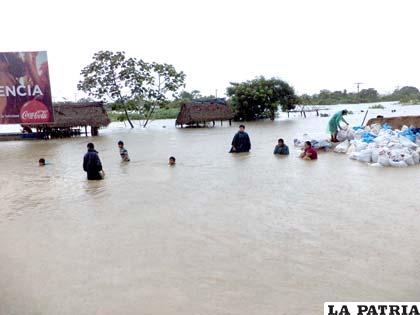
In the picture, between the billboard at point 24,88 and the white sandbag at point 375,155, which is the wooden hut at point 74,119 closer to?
the billboard at point 24,88

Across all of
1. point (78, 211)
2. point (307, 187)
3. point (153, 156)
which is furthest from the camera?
point (153, 156)

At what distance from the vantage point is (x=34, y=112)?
958 inches

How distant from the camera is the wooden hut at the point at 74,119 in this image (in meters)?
26.2

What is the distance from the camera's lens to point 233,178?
10.5 meters

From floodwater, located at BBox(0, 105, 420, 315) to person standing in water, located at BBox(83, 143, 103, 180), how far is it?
12.7 inches

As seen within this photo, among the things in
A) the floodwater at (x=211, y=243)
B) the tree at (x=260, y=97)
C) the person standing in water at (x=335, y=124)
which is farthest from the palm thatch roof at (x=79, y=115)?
the floodwater at (x=211, y=243)

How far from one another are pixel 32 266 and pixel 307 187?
19.3ft

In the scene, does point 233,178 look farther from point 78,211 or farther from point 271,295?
point 271,295

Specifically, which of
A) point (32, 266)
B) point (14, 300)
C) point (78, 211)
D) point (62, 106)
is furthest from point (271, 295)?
point (62, 106)

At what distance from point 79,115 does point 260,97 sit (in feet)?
51.8

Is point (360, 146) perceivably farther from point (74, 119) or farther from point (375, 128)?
point (74, 119)

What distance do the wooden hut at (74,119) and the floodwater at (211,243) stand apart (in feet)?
53.3

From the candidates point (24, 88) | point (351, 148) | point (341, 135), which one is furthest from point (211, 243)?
point (24, 88)

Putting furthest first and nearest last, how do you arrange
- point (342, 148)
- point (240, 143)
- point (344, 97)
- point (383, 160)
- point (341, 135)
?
point (344, 97) → point (341, 135) → point (240, 143) → point (342, 148) → point (383, 160)
